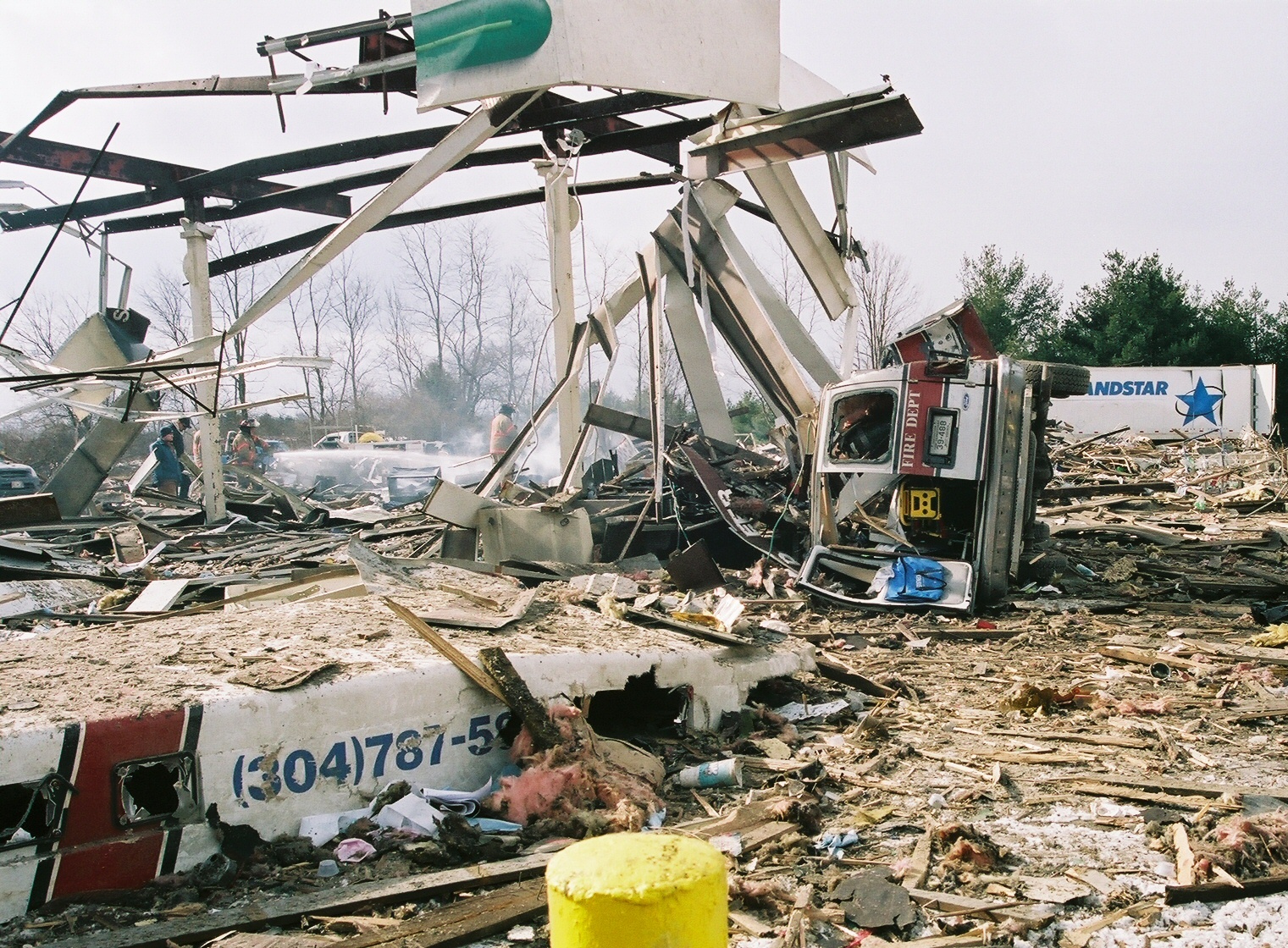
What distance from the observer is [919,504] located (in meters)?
9.22

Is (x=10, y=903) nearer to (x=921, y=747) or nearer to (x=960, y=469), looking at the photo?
(x=921, y=747)

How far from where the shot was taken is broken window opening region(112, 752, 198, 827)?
3.52 metres

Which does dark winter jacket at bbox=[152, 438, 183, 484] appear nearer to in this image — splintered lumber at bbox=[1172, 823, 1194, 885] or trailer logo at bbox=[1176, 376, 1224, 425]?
splintered lumber at bbox=[1172, 823, 1194, 885]

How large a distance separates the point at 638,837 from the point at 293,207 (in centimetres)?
1698

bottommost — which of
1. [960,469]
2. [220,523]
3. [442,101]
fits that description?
[220,523]

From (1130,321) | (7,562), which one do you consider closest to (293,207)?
(7,562)

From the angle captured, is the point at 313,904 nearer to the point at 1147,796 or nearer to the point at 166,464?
the point at 1147,796

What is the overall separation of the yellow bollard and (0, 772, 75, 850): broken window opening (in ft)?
7.60

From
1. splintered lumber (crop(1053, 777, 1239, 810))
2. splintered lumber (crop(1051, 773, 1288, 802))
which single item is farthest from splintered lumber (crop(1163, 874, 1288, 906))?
splintered lumber (crop(1051, 773, 1288, 802))

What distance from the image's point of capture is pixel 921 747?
537 cm

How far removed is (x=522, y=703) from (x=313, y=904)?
1.24 meters

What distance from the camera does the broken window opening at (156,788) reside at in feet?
11.6

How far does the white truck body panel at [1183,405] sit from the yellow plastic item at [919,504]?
18.9m

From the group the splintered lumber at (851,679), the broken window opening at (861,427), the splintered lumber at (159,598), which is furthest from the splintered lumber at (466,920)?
the broken window opening at (861,427)
